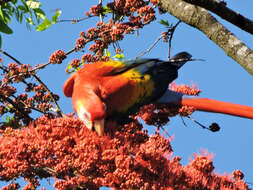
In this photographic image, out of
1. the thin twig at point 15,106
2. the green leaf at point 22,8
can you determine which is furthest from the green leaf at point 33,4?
the thin twig at point 15,106

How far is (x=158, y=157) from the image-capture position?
2.48 m

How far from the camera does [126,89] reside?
3332 millimetres

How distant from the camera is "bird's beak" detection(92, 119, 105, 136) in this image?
8.75ft

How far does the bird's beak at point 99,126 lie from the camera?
2668 mm

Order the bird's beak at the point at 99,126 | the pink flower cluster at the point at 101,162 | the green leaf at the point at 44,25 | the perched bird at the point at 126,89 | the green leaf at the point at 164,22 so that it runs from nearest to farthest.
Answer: the pink flower cluster at the point at 101,162 < the bird's beak at the point at 99,126 < the perched bird at the point at 126,89 < the green leaf at the point at 44,25 < the green leaf at the point at 164,22

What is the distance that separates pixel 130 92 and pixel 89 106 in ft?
1.93

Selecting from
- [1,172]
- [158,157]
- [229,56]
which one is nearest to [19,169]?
[1,172]

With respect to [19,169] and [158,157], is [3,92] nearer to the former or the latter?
[19,169]

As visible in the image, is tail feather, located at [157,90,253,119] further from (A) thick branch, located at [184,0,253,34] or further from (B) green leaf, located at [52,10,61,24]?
(B) green leaf, located at [52,10,61,24]

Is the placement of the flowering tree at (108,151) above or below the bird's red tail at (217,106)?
below

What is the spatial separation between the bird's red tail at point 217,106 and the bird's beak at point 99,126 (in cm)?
112

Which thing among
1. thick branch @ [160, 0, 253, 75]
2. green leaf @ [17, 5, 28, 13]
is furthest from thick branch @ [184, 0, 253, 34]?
green leaf @ [17, 5, 28, 13]

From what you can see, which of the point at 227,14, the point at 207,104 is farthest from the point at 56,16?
the point at 227,14

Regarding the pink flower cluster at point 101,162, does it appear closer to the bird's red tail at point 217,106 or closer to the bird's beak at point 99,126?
the bird's beak at point 99,126
